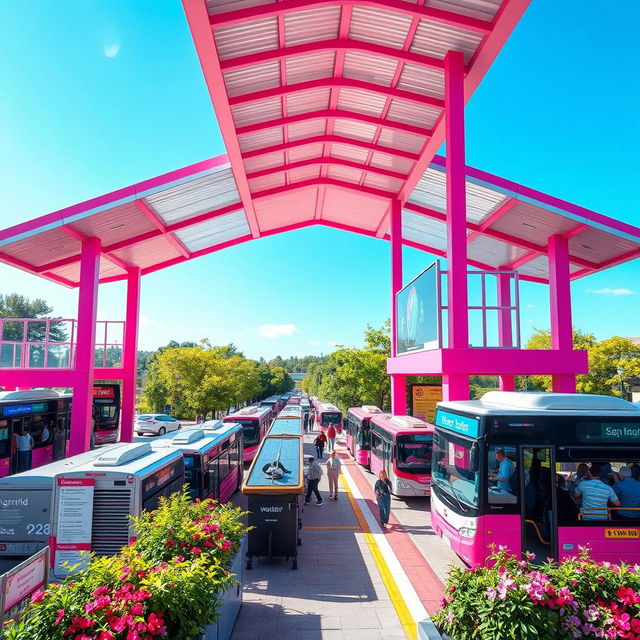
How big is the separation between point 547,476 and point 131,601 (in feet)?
21.5

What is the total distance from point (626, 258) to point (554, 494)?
12.2m

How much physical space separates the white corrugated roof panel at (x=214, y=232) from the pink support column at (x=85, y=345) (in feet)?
13.3

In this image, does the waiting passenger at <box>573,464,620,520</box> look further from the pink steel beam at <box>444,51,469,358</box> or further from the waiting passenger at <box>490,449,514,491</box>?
the pink steel beam at <box>444,51,469,358</box>

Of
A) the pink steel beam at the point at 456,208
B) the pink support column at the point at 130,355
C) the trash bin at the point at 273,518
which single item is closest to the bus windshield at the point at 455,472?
the trash bin at the point at 273,518

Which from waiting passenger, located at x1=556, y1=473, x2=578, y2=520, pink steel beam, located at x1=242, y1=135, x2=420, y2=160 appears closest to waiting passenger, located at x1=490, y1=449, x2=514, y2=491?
waiting passenger, located at x1=556, y1=473, x2=578, y2=520

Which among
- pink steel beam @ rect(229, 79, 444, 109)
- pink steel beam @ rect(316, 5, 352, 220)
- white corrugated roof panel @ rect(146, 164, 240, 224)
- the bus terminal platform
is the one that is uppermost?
pink steel beam @ rect(316, 5, 352, 220)

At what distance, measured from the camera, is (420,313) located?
13.4 meters

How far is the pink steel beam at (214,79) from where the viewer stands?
32.2ft

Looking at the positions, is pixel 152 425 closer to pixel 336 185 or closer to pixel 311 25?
pixel 336 185

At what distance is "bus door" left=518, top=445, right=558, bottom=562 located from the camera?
708cm

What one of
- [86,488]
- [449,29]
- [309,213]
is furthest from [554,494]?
[309,213]

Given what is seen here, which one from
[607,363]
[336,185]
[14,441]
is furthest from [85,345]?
[607,363]

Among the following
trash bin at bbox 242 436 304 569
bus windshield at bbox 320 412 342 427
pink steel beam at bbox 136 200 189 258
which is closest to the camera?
trash bin at bbox 242 436 304 569

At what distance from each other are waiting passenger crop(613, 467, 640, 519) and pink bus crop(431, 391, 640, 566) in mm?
19
